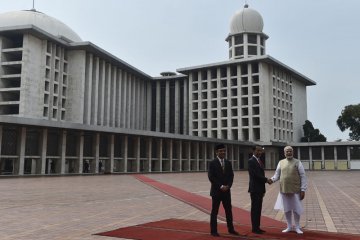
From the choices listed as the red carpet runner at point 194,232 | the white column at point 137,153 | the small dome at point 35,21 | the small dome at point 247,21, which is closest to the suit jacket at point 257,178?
the red carpet runner at point 194,232

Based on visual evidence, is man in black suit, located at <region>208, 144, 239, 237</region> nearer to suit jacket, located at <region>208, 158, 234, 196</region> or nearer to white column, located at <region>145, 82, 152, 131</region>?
suit jacket, located at <region>208, 158, 234, 196</region>

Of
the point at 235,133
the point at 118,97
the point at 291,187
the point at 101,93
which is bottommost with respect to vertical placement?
the point at 291,187

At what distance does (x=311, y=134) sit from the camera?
79562mm

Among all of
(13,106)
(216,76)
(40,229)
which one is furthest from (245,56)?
(40,229)

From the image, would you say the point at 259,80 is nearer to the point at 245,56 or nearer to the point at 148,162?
the point at 245,56

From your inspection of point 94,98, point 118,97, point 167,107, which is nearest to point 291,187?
point 94,98

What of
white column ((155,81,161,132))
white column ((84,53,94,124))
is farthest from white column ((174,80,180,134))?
white column ((84,53,94,124))

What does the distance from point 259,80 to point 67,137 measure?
39.7 metres

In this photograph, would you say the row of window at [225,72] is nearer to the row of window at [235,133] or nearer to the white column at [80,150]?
the row of window at [235,133]

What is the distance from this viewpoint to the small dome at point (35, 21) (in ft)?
197

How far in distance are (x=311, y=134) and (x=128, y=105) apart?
122ft

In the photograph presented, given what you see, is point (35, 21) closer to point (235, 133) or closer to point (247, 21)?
point (235, 133)

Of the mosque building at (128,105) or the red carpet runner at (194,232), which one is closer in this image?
the red carpet runner at (194,232)

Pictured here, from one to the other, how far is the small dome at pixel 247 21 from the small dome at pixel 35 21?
32047mm
